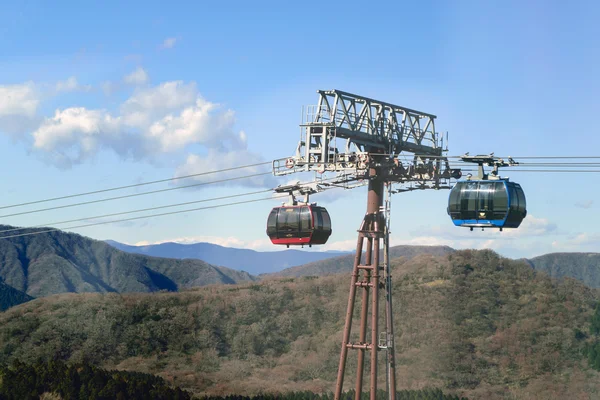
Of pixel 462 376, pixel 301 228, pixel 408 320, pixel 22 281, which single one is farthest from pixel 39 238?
pixel 301 228

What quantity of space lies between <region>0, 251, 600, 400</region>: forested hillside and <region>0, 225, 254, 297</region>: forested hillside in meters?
54.6

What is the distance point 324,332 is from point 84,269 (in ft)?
279

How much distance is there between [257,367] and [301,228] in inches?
1907

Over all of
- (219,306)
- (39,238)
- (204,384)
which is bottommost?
(204,384)

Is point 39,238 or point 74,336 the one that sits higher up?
point 39,238

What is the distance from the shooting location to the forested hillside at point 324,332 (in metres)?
71.8

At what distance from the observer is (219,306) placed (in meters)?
93.8

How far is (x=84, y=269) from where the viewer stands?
159375 millimetres

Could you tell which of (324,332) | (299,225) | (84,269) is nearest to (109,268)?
(84,269)

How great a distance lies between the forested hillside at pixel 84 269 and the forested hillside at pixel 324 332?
179 ft

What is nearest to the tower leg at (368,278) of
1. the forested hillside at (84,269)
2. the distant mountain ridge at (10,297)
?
the distant mountain ridge at (10,297)

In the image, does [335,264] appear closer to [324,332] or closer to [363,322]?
[324,332]

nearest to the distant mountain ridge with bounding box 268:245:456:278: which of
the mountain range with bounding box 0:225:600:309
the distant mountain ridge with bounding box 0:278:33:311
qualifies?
the mountain range with bounding box 0:225:600:309

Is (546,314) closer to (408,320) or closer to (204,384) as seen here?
(408,320)
